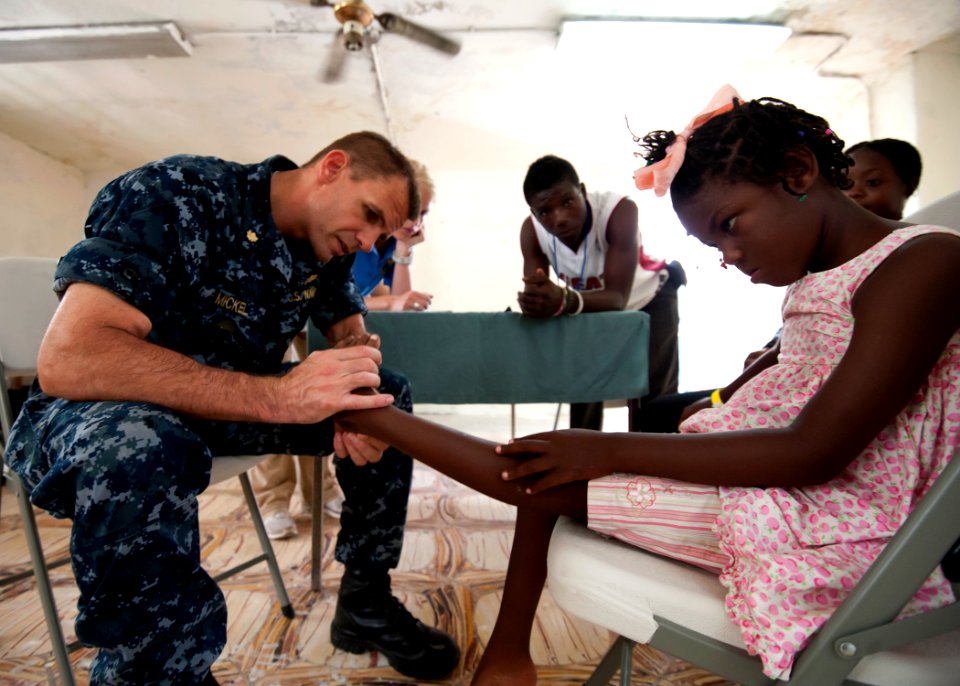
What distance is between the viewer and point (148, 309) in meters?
1.00

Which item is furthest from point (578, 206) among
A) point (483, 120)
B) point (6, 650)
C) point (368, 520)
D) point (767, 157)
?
point (483, 120)

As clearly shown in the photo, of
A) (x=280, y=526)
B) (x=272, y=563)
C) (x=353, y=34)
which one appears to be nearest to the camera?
(x=272, y=563)

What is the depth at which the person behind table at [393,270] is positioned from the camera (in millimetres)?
2379

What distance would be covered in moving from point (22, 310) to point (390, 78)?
4.04 m

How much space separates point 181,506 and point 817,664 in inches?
35.0

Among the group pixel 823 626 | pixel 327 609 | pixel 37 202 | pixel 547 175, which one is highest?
pixel 37 202

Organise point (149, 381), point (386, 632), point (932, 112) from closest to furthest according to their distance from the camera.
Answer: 1. point (149, 381)
2. point (386, 632)
3. point (932, 112)

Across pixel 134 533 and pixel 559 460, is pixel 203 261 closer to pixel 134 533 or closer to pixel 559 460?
pixel 134 533

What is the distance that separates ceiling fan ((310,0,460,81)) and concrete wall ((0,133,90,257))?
164 inches

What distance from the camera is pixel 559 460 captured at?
2.49ft

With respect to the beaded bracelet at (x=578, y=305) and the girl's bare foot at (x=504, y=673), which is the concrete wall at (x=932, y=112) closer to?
the beaded bracelet at (x=578, y=305)

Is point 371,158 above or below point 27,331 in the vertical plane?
above

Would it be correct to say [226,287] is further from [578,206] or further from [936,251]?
[578,206]

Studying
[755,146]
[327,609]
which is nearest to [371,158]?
[755,146]
